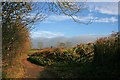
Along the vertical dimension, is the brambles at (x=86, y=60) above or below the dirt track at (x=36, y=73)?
above

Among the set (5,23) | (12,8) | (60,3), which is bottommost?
(5,23)

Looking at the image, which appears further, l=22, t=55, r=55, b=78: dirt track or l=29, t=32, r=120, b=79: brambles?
l=22, t=55, r=55, b=78: dirt track

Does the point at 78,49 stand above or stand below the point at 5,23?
below

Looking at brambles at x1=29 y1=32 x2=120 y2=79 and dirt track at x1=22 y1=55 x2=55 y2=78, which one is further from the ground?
brambles at x1=29 y1=32 x2=120 y2=79

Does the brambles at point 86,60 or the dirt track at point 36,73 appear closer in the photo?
the brambles at point 86,60

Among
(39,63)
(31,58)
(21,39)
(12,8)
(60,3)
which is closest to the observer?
(12,8)

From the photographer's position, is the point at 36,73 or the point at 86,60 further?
the point at 86,60

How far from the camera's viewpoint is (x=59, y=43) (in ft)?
39.4

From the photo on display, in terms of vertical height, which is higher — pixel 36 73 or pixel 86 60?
pixel 86 60

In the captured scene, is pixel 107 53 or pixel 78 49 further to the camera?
pixel 78 49

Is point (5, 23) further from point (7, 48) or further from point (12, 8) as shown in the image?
point (7, 48)

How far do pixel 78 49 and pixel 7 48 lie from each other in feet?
21.5

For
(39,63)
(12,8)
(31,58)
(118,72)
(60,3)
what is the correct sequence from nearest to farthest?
(118,72), (12,8), (60,3), (39,63), (31,58)

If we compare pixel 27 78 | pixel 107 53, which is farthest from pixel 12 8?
pixel 107 53
